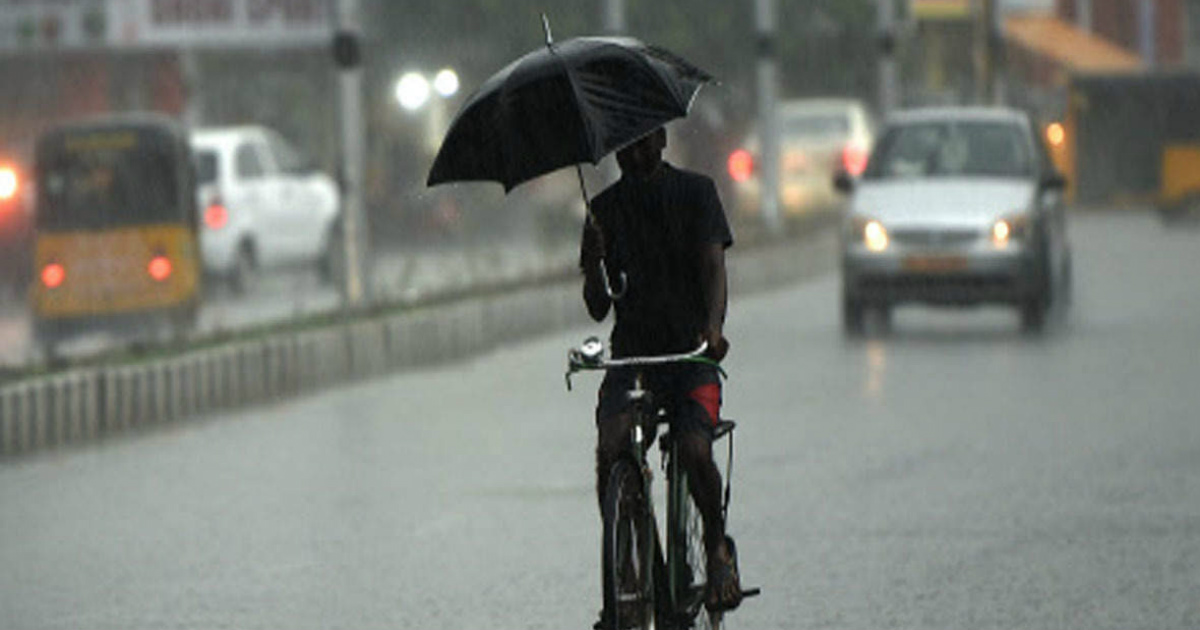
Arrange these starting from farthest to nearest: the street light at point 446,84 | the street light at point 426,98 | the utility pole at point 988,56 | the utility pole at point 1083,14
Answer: the utility pole at point 1083,14
the utility pole at point 988,56
the street light at point 426,98
the street light at point 446,84

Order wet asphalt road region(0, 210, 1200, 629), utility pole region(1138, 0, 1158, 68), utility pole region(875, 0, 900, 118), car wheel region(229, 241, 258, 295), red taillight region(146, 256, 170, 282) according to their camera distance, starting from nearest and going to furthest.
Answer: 1. wet asphalt road region(0, 210, 1200, 629)
2. red taillight region(146, 256, 170, 282)
3. car wheel region(229, 241, 258, 295)
4. utility pole region(875, 0, 900, 118)
5. utility pole region(1138, 0, 1158, 68)

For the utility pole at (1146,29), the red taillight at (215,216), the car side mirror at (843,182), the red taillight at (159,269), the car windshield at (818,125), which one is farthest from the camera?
the utility pole at (1146,29)

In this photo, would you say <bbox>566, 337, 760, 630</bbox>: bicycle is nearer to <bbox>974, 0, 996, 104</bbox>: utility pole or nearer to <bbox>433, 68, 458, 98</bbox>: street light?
<bbox>433, 68, 458, 98</bbox>: street light

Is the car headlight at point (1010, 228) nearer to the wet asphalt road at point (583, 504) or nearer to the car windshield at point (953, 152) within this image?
the car windshield at point (953, 152)

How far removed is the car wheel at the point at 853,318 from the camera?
Answer: 2497 cm

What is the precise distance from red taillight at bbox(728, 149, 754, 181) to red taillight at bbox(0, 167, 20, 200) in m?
12.2

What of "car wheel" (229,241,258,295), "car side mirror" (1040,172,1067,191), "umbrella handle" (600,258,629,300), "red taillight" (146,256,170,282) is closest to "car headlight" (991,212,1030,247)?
"car side mirror" (1040,172,1067,191)

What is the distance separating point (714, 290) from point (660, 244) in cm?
18

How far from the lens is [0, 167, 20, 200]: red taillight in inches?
1341

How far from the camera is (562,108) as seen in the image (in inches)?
344

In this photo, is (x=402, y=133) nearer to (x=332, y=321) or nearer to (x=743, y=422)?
(x=332, y=321)

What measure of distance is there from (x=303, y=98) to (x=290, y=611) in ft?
125

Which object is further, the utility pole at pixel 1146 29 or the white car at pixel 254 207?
the utility pole at pixel 1146 29

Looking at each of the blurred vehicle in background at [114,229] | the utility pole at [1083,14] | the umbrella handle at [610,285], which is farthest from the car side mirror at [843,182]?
the utility pole at [1083,14]
